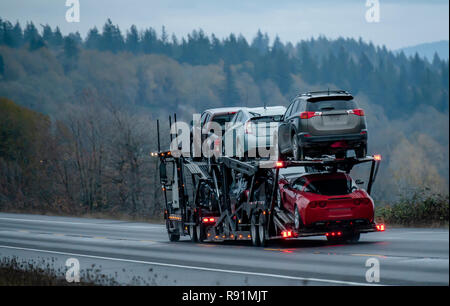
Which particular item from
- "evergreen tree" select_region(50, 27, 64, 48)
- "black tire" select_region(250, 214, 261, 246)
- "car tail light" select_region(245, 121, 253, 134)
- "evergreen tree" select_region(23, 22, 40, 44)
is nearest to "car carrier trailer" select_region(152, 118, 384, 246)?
"black tire" select_region(250, 214, 261, 246)

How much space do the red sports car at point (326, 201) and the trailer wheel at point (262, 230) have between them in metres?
0.97

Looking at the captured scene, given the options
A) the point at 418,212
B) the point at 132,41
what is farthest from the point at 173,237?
the point at 132,41

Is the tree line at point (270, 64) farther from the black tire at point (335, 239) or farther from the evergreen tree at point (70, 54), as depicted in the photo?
the black tire at point (335, 239)

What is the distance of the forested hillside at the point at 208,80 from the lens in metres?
120

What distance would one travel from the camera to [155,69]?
5773 inches

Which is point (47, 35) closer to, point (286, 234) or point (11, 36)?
point (11, 36)

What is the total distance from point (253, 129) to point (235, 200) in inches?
98.3

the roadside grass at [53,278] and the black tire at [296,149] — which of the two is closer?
the roadside grass at [53,278]

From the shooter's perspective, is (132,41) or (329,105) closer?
(329,105)

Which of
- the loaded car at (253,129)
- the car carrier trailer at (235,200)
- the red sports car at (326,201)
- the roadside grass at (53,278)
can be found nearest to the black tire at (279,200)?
the car carrier trailer at (235,200)

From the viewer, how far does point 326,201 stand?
18.7m

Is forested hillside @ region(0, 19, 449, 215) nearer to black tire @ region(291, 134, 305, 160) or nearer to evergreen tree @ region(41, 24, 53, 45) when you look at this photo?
evergreen tree @ region(41, 24, 53, 45)
